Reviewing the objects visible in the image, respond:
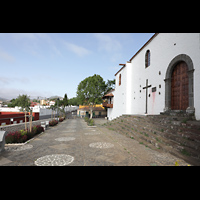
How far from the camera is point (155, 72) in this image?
11.9 metres

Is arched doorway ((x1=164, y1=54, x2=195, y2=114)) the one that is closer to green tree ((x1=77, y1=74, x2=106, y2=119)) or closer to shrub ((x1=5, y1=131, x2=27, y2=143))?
shrub ((x1=5, y1=131, x2=27, y2=143))

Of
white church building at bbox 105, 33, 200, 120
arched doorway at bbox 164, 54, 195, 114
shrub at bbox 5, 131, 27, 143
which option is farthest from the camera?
arched doorway at bbox 164, 54, 195, 114

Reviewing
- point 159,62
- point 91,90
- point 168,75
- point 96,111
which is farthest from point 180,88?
point 96,111

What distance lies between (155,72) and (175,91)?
3.15 m

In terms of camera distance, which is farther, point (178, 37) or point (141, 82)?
point (141, 82)

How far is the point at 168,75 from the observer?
9.87 metres

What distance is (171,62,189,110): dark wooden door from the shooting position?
332 inches

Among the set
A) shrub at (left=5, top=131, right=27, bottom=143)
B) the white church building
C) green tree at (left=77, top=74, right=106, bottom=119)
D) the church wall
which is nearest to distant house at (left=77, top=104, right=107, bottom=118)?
green tree at (left=77, top=74, right=106, bottom=119)

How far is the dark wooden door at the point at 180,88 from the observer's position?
332 inches

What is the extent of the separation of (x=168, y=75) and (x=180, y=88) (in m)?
1.50

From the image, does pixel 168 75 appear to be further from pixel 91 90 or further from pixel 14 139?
pixel 91 90

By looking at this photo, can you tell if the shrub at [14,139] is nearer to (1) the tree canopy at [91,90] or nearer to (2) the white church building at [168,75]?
(2) the white church building at [168,75]
